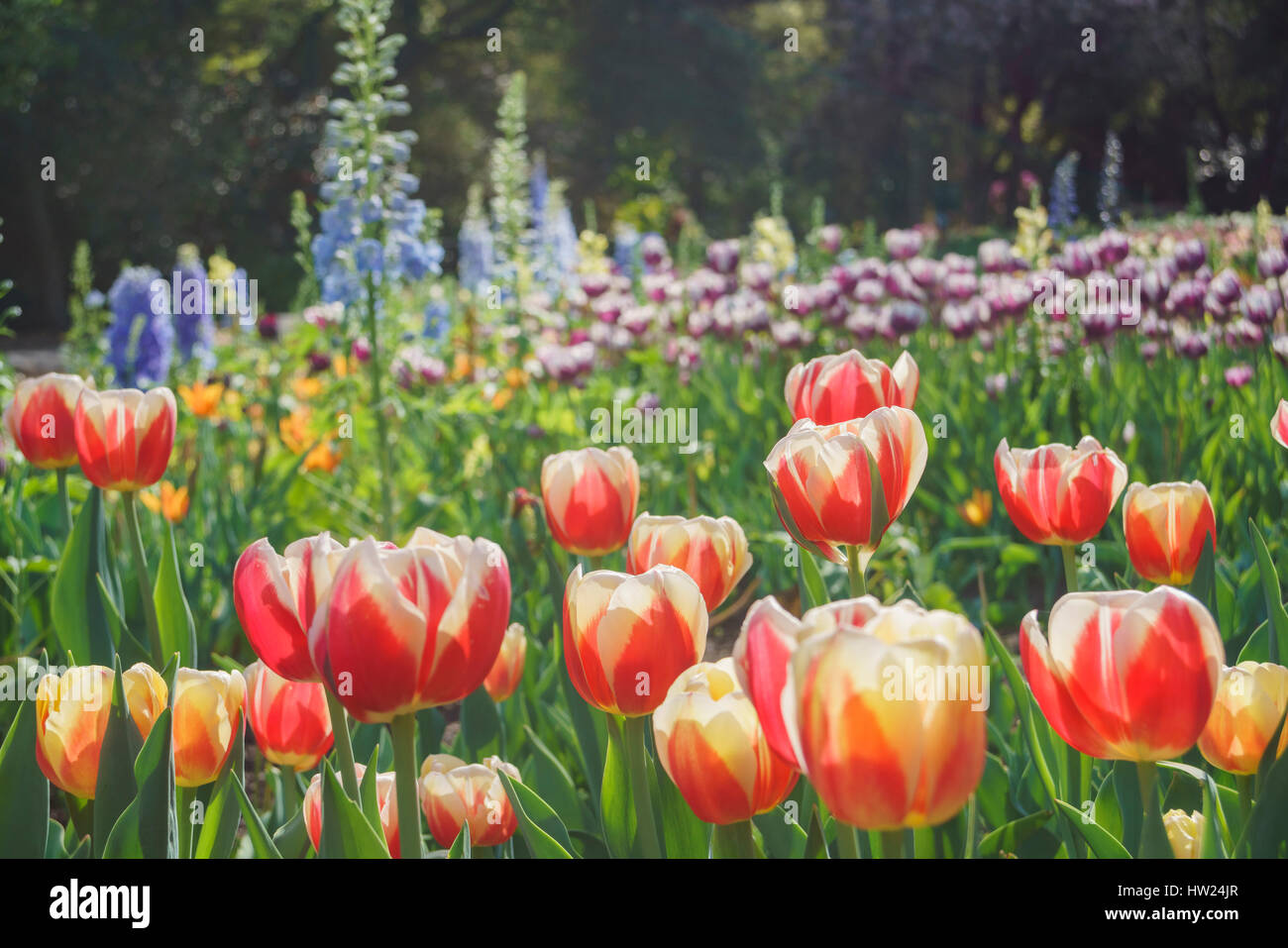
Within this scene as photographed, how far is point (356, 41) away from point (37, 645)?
1566 mm

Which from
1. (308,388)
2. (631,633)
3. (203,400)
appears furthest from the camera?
(308,388)

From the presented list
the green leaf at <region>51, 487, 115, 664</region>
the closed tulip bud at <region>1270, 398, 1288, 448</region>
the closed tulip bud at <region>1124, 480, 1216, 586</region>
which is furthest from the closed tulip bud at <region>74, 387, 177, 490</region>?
the closed tulip bud at <region>1270, 398, 1288, 448</region>

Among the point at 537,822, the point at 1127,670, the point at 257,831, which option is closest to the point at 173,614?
the point at 257,831

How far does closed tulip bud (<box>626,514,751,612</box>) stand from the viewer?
3.07 feet

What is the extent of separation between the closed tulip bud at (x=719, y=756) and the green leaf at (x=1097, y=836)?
8.3 inches

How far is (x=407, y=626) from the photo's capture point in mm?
667

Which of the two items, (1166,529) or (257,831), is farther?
(1166,529)

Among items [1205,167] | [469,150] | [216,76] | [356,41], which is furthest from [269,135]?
Answer: [356,41]

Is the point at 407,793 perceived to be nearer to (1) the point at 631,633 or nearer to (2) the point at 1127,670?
(1) the point at 631,633

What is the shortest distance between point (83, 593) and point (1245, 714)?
1.35m

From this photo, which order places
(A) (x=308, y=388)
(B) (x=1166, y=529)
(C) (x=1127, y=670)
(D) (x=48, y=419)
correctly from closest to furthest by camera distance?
1. (C) (x=1127, y=670)
2. (B) (x=1166, y=529)
3. (D) (x=48, y=419)
4. (A) (x=308, y=388)

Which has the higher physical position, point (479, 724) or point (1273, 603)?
point (1273, 603)

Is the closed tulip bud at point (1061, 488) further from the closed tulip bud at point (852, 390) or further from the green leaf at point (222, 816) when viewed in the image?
the green leaf at point (222, 816)

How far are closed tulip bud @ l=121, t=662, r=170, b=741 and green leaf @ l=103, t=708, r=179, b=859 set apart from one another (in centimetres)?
11
